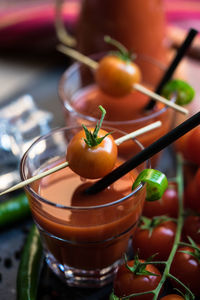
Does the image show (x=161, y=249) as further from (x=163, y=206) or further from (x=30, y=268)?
(x=30, y=268)

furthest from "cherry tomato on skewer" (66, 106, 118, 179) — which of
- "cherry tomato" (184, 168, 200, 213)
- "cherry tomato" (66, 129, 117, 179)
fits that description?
"cherry tomato" (184, 168, 200, 213)

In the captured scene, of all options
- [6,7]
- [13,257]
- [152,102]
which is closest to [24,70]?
[6,7]

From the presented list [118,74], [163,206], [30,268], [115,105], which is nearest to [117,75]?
[118,74]

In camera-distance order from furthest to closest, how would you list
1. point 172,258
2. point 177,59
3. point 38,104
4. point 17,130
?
point 38,104 < point 17,130 < point 177,59 < point 172,258

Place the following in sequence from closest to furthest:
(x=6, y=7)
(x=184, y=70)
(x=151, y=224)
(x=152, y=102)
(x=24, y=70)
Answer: (x=151, y=224) → (x=152, y=102) → (x=184, y=70) → (x=24, y=70) → (x=6, y=7)

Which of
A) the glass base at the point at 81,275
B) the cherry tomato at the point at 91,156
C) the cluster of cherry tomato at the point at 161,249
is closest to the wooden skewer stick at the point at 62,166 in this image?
the cherry tomato at the point at 91,156

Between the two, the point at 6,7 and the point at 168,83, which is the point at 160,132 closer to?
the point at 168,83

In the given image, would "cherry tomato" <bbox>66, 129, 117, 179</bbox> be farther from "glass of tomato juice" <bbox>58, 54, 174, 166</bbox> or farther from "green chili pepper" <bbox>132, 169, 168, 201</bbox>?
"glass of tomato juice" <bbox>58, 54, 174, 166</bbox>

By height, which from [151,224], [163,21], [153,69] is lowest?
[151,224]
